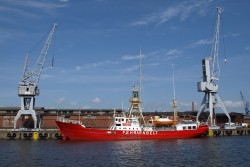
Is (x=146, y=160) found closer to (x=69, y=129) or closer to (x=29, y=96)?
(x=69, y=129)

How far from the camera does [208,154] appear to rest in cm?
4872

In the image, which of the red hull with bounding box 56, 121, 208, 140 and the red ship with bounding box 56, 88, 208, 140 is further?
the red ship with bounding box 56, 88, 208, 140

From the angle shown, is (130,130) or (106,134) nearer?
(106,134)

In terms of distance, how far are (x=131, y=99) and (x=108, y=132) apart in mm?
10743

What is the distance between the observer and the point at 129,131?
72688 millimetres

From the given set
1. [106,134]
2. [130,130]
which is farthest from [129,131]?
[106,134]

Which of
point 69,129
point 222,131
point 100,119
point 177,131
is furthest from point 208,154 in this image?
point 100,119

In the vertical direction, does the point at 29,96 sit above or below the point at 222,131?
above

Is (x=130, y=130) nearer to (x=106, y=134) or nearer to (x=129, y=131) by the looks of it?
(x=129, y=131)

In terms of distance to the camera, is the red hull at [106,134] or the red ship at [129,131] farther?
the red ship at [129,131]

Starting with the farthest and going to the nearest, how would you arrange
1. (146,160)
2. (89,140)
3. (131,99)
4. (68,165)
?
(131,99)
(89,140)
(146,160)
(68,165)

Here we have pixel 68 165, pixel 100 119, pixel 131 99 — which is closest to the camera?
pixel 68 165

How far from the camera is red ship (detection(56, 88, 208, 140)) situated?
71375 millimetres

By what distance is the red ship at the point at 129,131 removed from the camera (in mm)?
71375
